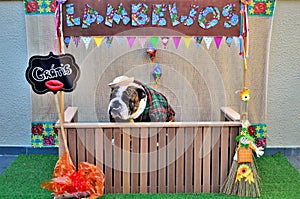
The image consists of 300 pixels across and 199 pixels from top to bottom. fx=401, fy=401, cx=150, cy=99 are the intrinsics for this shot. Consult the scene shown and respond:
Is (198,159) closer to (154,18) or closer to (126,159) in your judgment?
(126,159)

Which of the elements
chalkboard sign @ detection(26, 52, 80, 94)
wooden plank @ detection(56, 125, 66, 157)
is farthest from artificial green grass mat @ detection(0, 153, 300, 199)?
chalkboard sign @ detection(26, 52, 80, 94)

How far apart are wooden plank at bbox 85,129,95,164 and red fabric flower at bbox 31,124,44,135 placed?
1403 mm

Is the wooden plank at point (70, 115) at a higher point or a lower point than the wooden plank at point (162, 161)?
higher

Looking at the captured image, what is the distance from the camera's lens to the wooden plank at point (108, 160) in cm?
346

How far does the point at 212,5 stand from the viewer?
11.8ft

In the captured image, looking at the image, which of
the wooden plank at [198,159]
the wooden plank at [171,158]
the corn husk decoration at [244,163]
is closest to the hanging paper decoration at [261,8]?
the corn husk decoration at [244,163]

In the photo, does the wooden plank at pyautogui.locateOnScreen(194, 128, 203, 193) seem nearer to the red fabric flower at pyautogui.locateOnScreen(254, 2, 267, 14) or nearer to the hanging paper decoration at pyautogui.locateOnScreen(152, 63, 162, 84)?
the hanging paper decoration at pyautogui.locateOnScreen(152, 63, 162, 84)

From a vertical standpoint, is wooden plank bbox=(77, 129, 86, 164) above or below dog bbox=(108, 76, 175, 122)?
below

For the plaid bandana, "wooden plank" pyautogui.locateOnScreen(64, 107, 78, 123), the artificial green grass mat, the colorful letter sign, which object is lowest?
the artificial green grass mat

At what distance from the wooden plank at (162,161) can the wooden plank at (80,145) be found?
658 millimetres

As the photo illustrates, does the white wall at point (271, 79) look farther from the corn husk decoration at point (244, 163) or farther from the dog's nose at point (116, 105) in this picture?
the dog's nose at point (116, 105)

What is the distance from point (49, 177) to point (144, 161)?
3.65 ft

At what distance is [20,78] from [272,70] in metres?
2.96

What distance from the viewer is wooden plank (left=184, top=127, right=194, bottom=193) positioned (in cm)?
351
